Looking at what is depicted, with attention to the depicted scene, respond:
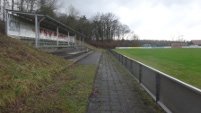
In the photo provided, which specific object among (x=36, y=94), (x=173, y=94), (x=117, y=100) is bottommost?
(x=117, y=100)

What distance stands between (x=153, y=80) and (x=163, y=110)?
1.11m

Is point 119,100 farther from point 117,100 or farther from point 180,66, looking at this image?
point 180,66

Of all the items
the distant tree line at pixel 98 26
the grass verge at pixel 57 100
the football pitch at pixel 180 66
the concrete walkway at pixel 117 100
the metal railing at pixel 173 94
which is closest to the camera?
the metal railing at pixel 173 94

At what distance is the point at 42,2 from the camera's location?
133ft

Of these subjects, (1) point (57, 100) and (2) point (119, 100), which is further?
(2) point (119, 100)

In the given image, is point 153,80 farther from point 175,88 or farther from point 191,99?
point 191,99

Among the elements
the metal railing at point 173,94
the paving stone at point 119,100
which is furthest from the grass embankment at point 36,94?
the metal railing at point 173,94

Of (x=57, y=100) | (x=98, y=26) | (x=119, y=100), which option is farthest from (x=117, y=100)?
(x=98, y=26)

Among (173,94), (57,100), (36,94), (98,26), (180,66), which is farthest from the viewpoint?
(98,26)

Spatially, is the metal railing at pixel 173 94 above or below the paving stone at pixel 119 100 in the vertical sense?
above

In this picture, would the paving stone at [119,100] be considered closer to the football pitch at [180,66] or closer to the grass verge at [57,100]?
Result: the grass verge at [57,100]

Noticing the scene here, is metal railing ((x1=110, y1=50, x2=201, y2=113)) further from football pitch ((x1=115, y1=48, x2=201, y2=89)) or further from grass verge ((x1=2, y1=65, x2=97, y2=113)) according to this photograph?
football pitch ((x1=115, y1=48, x2=201, y2=89))

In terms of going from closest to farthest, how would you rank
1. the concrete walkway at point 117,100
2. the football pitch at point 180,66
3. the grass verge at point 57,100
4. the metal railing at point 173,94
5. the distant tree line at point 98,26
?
the metal railing at point 173,94
the grass verge at point 57,100
the concrete walkway at point 117,100
the football pitch at point 180,66
the distant tree line at point 98,26

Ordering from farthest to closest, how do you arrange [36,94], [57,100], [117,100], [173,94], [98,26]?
[98,26], [36,94], [117,100], [57,100], [173,94]
